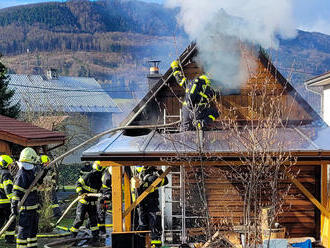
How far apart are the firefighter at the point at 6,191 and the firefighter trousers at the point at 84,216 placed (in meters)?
1.47

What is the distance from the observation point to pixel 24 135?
11.4 m

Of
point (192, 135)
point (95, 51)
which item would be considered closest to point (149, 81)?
point (192, 135)

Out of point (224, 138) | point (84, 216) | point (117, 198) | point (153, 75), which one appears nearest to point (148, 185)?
point (84, 216)

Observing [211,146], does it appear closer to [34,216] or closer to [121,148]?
[121,148]

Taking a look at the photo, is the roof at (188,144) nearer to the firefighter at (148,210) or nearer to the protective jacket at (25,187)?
the firefighter at (148,210)

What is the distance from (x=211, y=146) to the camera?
784 cm

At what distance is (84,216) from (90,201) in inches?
15.6

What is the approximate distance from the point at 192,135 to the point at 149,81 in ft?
27.6

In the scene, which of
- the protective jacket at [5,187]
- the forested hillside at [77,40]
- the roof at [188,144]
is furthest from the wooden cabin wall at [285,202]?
the forested hillside at [77,40]

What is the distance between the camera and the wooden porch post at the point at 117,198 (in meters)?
7.90

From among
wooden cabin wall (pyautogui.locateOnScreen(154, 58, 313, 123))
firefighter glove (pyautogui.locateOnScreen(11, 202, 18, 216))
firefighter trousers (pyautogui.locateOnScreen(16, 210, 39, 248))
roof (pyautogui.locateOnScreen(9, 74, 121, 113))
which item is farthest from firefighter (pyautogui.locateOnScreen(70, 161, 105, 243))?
roof (pyautogui.locateOnScreen(9, 74, 121, 113))

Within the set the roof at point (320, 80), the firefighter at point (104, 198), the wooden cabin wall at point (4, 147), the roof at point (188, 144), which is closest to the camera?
the roof at point (188, 144)

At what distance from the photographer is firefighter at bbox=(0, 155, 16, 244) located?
9.09 metres

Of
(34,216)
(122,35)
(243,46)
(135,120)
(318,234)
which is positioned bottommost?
(318,234)
